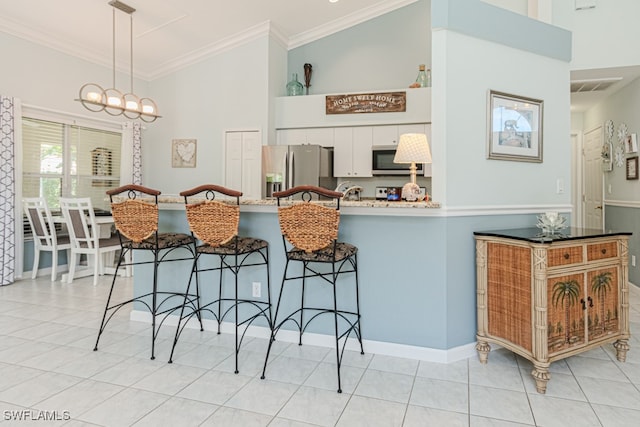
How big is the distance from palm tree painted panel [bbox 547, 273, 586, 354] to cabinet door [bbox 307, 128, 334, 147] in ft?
12.3

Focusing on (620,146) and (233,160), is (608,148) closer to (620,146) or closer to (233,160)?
(620,146)

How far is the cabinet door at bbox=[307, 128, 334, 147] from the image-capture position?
216 inches

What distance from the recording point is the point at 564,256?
86.2 inches

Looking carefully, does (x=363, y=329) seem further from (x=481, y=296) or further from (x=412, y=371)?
(x=481, y=296)

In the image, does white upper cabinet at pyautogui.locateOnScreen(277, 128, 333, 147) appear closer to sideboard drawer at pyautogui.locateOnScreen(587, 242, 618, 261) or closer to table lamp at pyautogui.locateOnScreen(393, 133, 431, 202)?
table lamp at pyautogui.locateOnScreen(393, 133, 431, 202)

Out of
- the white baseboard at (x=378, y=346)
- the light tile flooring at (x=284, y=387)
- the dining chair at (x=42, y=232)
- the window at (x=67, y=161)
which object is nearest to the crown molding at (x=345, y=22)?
the window at (x=67, y=161)

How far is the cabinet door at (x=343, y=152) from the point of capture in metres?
5.43

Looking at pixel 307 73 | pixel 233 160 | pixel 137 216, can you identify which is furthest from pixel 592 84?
pixel 137 216

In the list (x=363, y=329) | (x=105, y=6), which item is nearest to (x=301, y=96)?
(x=105, y=6)

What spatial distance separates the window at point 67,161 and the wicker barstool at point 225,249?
345 cm

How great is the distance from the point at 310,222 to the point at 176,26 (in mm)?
4275

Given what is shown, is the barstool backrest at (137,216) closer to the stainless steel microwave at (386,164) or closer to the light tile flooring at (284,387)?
the light tile flooring at (284,387)

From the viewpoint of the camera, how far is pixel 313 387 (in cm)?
215

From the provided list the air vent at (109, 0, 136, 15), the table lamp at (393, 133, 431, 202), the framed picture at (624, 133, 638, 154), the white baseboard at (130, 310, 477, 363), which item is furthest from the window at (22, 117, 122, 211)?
the framed picture at (624, 133, 638, 154)
